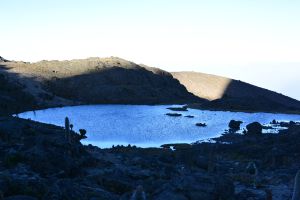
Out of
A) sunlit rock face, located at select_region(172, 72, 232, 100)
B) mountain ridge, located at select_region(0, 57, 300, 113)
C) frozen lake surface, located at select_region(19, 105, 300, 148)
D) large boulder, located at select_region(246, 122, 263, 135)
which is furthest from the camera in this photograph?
sunlit rock face, located at select_region(172, 72, 232, 100)

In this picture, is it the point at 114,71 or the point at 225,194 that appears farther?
the point at 114,71

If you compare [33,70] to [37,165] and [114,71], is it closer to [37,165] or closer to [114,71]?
[114,71]

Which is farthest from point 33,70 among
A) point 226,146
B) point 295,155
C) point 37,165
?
point 37,165

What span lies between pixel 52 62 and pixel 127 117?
3426 inches

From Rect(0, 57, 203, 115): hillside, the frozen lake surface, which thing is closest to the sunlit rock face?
Rect(0, 57, 203, 115): hillside

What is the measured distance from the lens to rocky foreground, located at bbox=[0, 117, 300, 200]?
16.7 meters

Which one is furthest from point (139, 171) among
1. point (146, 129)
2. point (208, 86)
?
point (208, 86)

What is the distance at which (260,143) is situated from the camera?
49562mm

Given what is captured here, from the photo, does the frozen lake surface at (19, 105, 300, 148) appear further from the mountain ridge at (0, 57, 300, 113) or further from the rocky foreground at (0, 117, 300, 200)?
the mountain ridge at (0, 57, 300, 113)

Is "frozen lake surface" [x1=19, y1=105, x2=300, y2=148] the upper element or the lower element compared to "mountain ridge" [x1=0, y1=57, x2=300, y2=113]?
lower

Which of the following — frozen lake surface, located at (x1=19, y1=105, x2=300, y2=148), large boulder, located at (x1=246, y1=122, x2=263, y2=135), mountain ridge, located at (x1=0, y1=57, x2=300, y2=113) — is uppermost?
mountain ridge, located at (x1=0, y1=57, x2=300, y2=113)

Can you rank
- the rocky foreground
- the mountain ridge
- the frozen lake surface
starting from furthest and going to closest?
the mountain ridge
the frozen lake surface
the rocky foreground

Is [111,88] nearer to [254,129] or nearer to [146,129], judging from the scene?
[146,129]

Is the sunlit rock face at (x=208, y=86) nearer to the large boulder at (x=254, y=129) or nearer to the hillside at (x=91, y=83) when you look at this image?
the hillside at (x=91, y=83)
